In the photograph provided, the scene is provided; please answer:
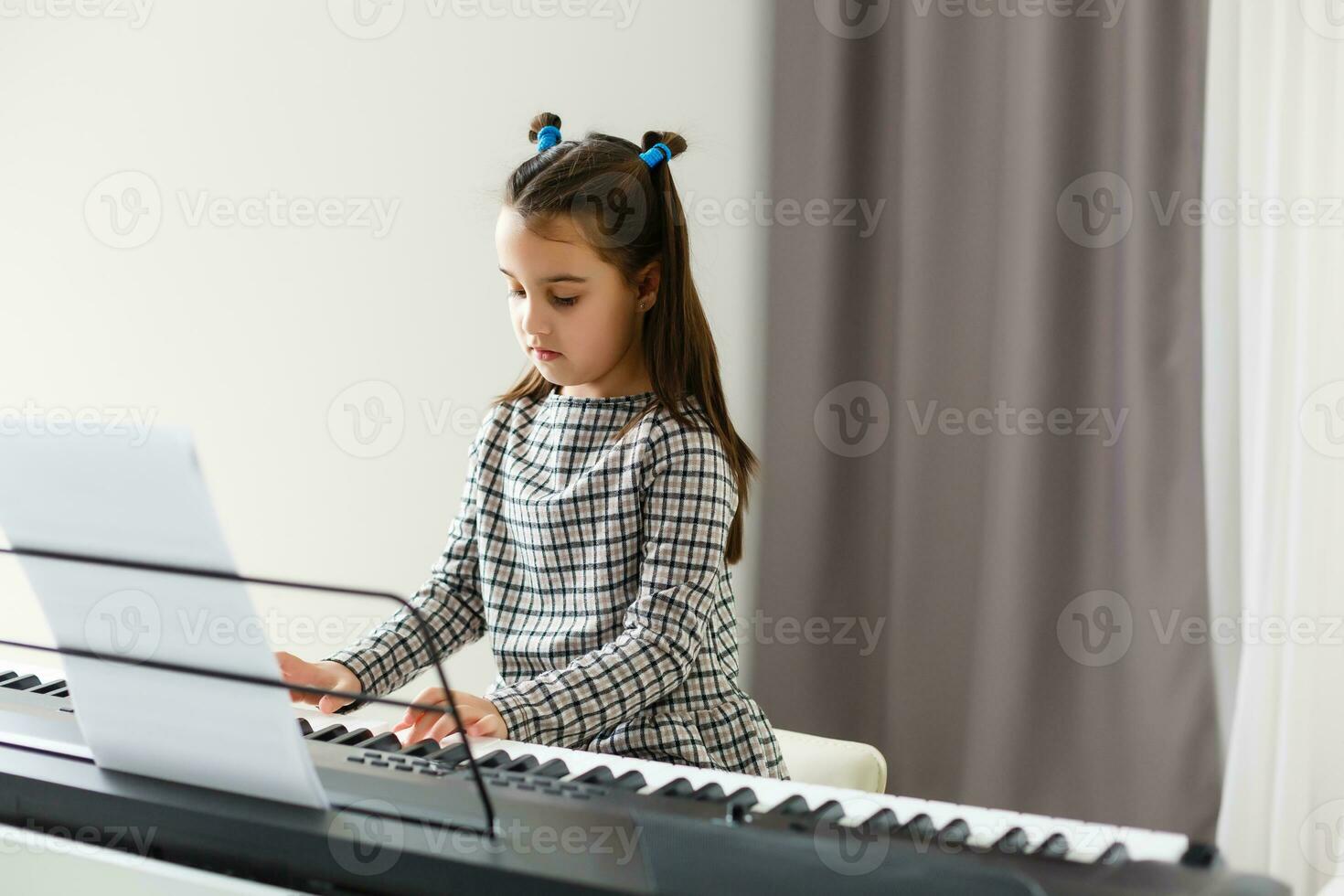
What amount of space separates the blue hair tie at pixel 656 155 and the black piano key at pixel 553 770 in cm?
73

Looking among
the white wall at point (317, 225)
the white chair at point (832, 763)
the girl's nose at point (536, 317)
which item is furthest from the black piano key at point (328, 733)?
the white wall at point (317, 225)

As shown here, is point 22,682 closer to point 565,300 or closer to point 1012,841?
point 565,300

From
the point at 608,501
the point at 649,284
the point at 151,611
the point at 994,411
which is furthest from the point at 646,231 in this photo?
the point at 994,411

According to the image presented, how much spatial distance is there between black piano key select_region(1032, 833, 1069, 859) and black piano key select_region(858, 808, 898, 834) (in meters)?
0.08

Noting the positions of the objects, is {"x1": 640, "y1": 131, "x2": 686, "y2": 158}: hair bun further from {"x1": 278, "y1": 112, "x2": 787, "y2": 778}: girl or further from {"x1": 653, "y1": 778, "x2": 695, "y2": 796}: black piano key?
{"x1": 653, "y1": 778, "x2": 695, "y2": 796}: black piano key

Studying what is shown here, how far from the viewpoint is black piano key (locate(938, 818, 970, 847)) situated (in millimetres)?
677

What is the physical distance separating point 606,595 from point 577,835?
0.61m

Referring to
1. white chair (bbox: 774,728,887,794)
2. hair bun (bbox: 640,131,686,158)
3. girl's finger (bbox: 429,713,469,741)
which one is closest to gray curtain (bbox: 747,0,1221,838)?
white chair (bbox: 774,728,887,794)

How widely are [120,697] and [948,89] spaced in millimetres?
1974

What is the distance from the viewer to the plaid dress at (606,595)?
1210mm

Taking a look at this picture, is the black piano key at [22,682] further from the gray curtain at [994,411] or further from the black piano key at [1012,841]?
the gray curtain at [994,411]

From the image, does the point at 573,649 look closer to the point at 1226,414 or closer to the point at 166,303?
the point at 1226,414

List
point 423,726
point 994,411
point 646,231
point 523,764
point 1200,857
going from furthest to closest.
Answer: point 994,411 → point 646,231 → point 423,726 → point 523,764 → point 1200,857

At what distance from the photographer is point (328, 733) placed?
938 mm
